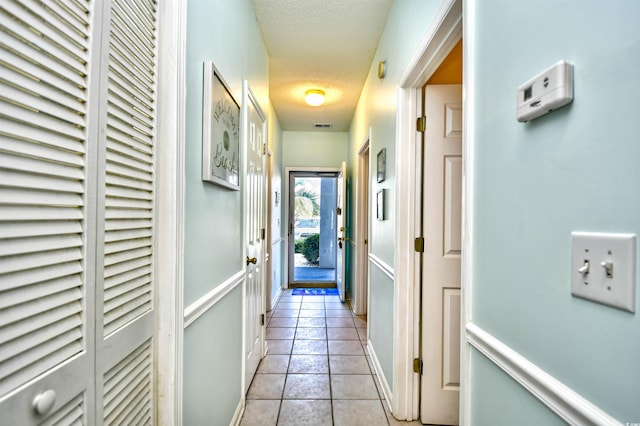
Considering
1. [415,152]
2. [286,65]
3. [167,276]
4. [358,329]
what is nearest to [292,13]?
[286,65]

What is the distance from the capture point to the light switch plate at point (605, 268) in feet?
1.65

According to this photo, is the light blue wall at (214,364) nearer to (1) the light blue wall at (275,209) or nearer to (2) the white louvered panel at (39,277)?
(2) the white louvered panel at (39,277)

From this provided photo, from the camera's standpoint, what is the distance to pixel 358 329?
3.49 metres

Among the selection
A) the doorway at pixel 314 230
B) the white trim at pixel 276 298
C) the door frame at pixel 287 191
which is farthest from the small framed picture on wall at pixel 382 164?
the doorway at pixel 314 230

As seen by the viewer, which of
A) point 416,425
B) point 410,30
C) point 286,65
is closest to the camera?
point 410,30

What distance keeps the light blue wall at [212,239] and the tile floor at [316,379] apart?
0.34 metres

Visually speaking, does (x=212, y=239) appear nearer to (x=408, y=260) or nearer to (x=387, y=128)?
(x=408, y=260)

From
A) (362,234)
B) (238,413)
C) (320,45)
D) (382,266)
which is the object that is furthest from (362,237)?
(238,413)

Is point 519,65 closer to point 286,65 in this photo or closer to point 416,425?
point 416,425

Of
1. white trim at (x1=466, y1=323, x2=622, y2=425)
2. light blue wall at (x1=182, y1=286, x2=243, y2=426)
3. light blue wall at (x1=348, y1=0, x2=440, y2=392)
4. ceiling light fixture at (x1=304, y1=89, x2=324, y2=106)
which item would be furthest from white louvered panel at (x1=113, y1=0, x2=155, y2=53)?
ceiling light fixture at (x1=304, y1=89, x2=324, y2=106)

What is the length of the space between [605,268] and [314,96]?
347cm

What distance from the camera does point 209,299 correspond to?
140 cm

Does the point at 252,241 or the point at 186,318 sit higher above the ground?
the point at 252,241

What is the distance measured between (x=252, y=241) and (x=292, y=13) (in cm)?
163
